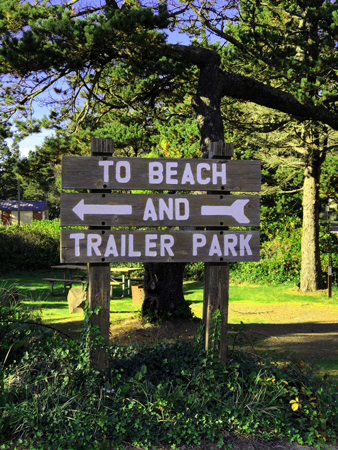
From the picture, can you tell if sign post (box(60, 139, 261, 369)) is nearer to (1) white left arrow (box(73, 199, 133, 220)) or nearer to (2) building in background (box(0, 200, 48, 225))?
(1) white left arrow (box(73, 199, 133, 220))

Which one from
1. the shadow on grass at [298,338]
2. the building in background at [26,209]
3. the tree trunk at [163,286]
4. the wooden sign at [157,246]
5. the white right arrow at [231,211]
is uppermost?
the building in background at [26,209]

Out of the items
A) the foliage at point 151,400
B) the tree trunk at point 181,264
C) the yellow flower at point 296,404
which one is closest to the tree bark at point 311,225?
the tree trunk at point 181,264

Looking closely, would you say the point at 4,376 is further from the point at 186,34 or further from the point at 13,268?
the point at 13,268

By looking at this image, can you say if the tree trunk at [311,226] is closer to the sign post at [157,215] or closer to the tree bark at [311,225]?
the tree bark at [311,225]

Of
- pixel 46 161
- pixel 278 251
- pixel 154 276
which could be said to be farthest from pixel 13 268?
pixel 154 276

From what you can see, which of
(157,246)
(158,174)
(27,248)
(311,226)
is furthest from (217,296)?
(27,248)

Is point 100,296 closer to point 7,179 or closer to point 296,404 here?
point 296,404

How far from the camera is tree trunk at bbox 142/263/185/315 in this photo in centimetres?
796

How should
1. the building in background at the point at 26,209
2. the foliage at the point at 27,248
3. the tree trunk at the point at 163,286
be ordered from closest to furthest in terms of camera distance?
1. the tree trunk at the point at 163,286
2. the foliage at the point at 27,248
3. the building in background at the point at 26,209

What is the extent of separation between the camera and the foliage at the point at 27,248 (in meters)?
17.3

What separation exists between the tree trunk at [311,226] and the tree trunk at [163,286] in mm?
6628

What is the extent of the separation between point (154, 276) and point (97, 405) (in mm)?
4170

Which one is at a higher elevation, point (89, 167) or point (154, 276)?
point (89, 167)

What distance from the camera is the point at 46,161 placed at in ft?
32.3
